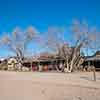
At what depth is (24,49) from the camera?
184 feet

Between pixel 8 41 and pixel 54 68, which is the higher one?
pixel 8 41

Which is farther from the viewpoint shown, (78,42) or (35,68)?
(35,68)

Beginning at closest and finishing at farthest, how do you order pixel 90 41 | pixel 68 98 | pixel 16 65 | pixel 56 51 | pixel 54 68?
pixel 68 98, pixel 90 41, pixel 56 51, pixel 54 68, pixel 16 65

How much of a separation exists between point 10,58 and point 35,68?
1097cm

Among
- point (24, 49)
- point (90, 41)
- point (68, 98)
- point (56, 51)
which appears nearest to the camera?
point (68, 98)

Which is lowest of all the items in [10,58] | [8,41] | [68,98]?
[68,98]

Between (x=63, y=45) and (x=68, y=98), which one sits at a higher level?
(x=63, y=45)

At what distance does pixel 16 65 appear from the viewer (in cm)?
5116

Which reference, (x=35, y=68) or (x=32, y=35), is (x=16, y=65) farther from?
(x=32, y=35)

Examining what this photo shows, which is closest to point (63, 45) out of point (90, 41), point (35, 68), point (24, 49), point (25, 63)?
point (90, 41)

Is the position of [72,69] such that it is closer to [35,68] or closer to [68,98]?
[35,68]

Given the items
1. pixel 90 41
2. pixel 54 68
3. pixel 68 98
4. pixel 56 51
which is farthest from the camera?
pixel 54 68

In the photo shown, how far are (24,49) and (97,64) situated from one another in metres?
23.8

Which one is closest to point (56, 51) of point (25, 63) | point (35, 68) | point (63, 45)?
point (63, 45)
